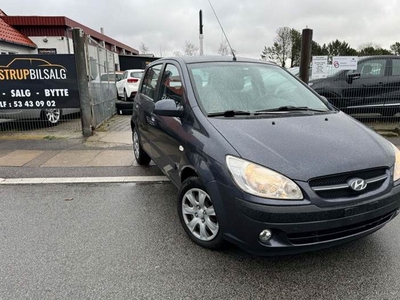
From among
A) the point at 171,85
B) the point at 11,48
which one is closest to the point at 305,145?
the point at 171,85

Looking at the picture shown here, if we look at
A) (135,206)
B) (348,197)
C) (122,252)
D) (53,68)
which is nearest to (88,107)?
(53,68)

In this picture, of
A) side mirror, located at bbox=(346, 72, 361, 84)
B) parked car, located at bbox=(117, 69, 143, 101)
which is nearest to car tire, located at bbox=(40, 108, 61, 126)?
parked car, located at bbox=(117, 69, 143, 101)

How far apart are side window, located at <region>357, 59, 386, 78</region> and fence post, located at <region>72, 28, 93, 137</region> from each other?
6.52 m

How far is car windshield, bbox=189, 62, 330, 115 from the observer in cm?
326

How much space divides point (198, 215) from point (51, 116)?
6.79m

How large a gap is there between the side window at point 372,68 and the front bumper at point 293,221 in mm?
6428

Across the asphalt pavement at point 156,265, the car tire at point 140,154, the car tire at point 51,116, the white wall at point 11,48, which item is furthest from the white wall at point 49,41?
the asphalt pavement at point 156,265

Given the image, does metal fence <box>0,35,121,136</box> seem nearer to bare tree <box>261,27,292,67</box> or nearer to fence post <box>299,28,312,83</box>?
fence post <box>299,28,312,83</box>

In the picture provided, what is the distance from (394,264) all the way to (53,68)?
23.9 feet

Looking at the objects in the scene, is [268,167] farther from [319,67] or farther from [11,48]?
[11,48]

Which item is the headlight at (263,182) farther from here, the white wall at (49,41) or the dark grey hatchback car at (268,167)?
the white wall at (49,41)

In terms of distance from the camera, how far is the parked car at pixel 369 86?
7973 millimetres

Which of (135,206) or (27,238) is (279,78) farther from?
(27,238)

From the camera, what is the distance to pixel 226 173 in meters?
2.44
